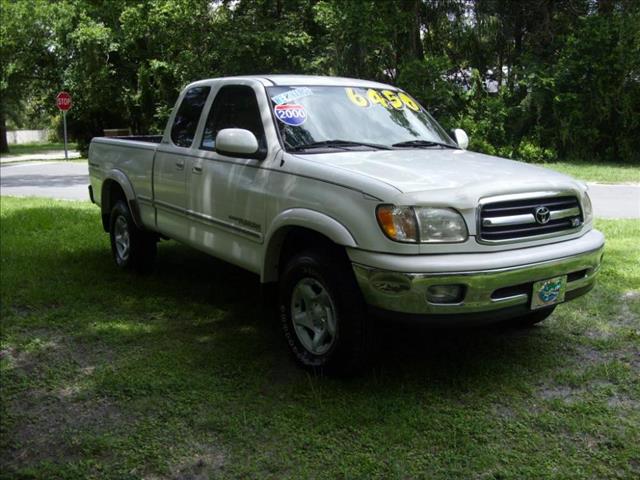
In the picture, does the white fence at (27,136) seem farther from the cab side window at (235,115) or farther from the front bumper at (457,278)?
the front bumper at (457,278)

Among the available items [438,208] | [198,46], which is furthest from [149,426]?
[198,46]

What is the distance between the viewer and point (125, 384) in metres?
4.10

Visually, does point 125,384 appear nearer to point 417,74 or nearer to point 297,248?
point 297,248

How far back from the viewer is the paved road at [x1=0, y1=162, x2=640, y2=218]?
10959 mm

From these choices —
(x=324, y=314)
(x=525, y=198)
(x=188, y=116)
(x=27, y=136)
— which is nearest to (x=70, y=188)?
(x=188, y=116)

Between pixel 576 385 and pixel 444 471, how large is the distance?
135 centimetres

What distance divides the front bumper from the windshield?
121 centimetres

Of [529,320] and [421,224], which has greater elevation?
[421,224]

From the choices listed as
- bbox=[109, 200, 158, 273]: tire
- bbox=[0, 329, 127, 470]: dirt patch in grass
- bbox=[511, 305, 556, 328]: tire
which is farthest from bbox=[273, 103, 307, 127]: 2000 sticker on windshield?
bbox=[109, 200, 158, 273]: tire

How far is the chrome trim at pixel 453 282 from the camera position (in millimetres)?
3516

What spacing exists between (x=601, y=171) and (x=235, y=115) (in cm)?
1382

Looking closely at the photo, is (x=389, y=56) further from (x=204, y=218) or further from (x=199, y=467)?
(x=199, y=467)

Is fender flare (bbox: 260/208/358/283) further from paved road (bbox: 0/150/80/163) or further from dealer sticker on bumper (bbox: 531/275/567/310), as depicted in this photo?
paved road (bbox: 0/150/80/163)

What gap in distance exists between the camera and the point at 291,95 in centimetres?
486
